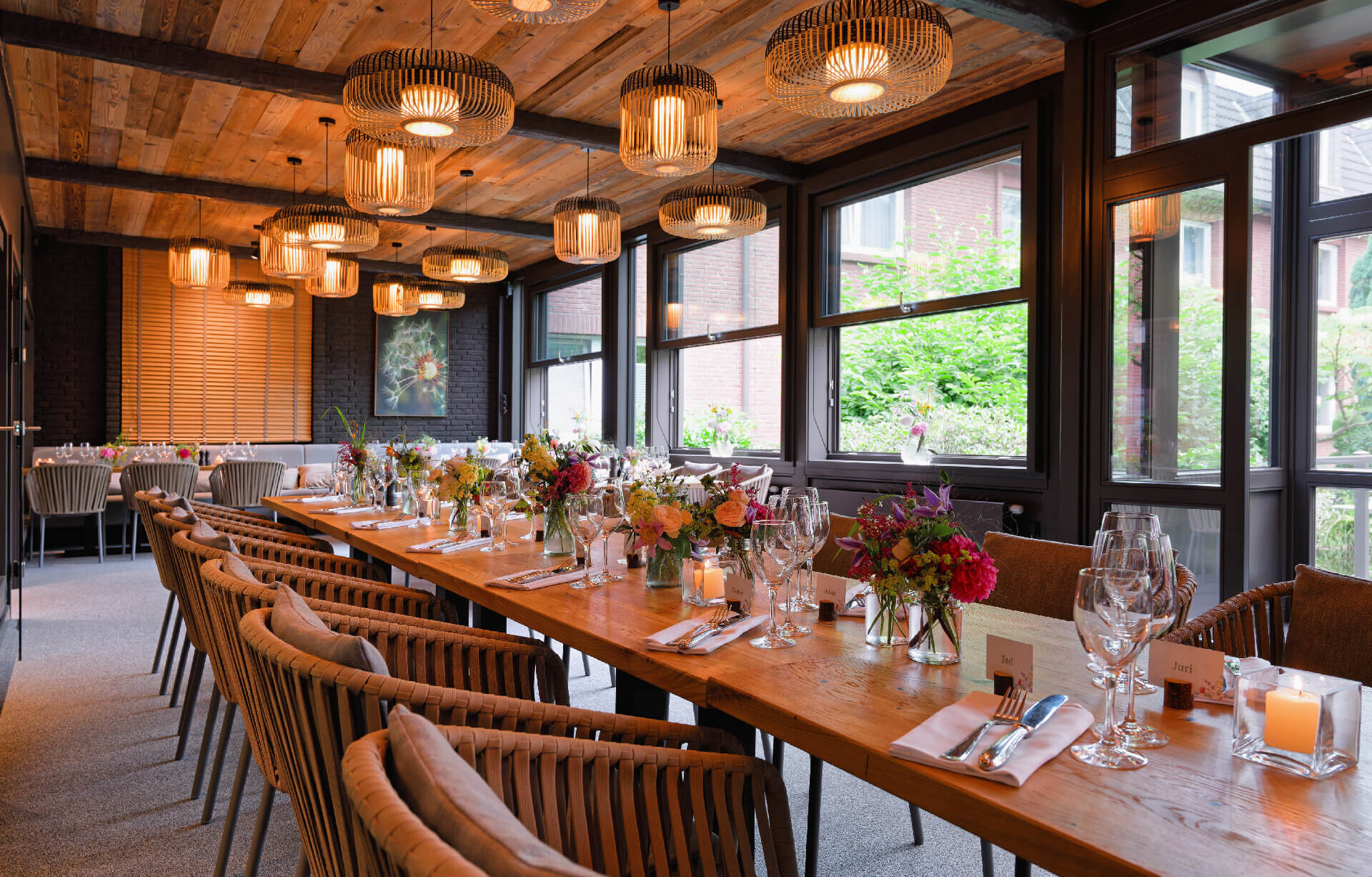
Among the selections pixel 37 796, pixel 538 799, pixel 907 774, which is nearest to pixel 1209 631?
pixel 907 774

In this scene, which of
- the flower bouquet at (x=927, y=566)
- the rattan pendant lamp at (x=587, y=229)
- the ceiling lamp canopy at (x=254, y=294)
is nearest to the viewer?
the flower bouquet at (x=927, y=566)

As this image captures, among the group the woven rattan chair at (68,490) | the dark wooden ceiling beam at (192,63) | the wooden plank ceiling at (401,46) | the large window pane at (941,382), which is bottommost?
the woven rattan chair at (68,490)

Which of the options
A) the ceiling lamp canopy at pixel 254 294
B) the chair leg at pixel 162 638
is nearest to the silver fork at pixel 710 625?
the chair leg at pixel 162 638

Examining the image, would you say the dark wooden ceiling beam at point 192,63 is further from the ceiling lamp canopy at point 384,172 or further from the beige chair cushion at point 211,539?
the beige chair cushion at point 211,539

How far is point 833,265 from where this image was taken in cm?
637

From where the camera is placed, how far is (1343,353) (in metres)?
4.72

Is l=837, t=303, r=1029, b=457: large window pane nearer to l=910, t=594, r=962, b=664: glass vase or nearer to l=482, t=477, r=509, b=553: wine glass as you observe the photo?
l=482, t=477, r=509, b=553: wine glass

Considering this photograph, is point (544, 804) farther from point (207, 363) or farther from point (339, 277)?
Answer: point (207, 363)

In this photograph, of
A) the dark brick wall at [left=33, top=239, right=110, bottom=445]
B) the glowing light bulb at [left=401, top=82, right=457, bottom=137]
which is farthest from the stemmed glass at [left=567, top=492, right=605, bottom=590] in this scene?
the dark brick wall at [left=33, top=239, right=110, bottom=445]

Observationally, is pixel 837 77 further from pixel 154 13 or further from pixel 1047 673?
pixel 154 13

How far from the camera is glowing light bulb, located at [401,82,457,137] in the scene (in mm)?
3043

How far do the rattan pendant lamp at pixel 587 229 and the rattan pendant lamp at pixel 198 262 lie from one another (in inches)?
110

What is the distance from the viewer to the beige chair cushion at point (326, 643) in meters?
1.07

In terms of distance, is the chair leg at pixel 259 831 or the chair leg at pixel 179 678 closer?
the chair leg at pixel 259 831
